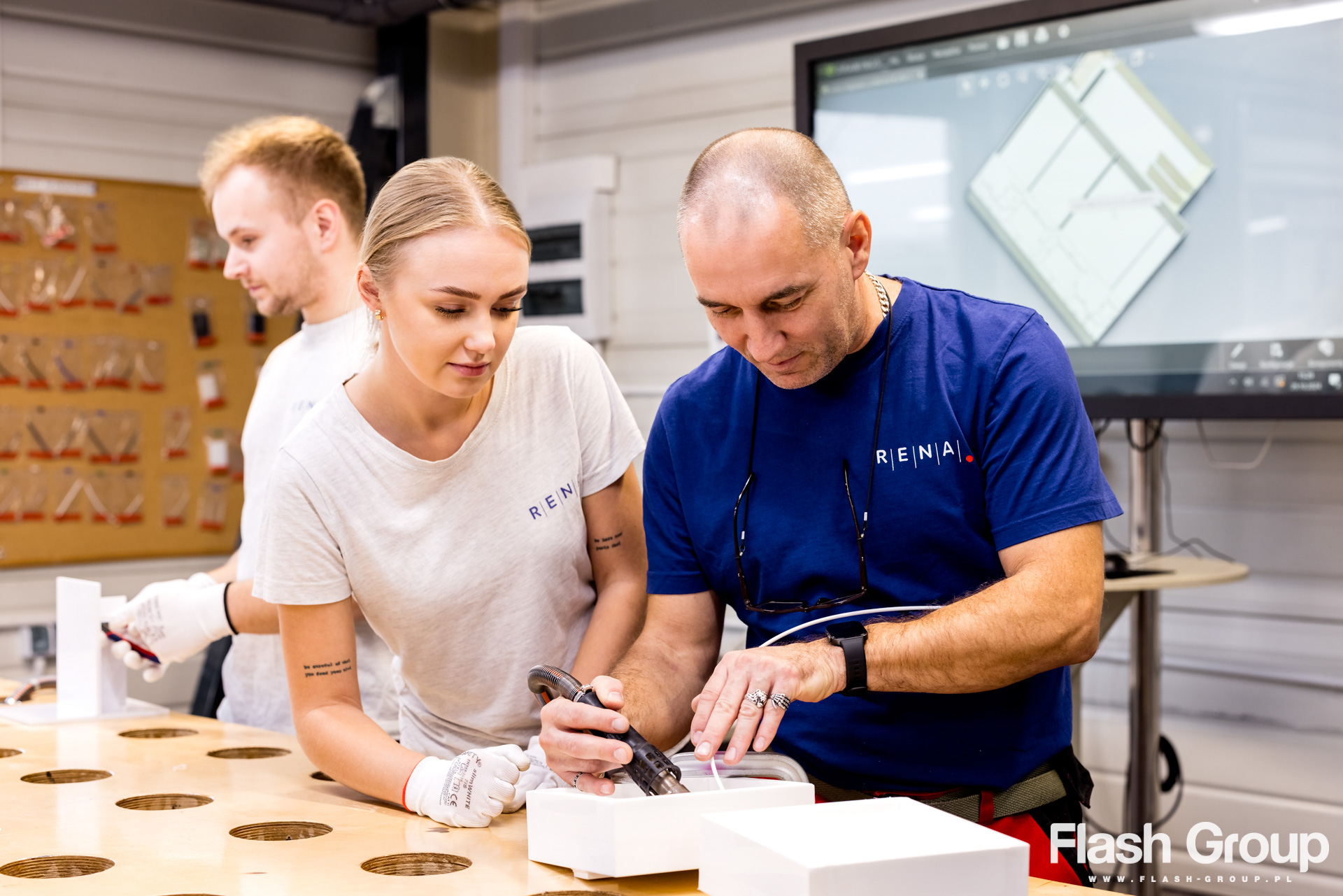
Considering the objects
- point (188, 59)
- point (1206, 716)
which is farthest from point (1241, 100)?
point (188, 59)

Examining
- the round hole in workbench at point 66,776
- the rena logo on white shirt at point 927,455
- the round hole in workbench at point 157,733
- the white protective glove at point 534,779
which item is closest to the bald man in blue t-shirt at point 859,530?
the rena logo on white shirt at point 927,455

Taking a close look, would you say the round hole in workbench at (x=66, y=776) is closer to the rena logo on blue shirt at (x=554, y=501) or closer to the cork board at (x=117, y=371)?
the rena logo on blue shirt at (x=554, y=501)

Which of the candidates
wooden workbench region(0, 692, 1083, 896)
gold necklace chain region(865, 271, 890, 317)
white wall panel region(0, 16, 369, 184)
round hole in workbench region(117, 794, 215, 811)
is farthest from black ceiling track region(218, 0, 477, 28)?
round hole in workbench region(117, 794, 215, 811)

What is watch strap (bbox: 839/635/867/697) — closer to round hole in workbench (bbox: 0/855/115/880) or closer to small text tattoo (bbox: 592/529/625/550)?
small text tattoo (bbox: 592/529/625/550)

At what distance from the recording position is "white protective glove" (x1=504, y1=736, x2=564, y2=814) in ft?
5.00

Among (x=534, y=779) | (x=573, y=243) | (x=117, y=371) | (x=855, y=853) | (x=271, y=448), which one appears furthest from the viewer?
(x=573, y=243)

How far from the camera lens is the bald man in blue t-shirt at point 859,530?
4.59 ft

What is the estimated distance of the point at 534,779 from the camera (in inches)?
61.6

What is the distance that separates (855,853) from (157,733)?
4.60ft

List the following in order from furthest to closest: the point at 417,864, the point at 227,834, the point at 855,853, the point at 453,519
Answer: the point at 453,519 → the point at 227,834 → the point at 417,864 → the point at 855,853

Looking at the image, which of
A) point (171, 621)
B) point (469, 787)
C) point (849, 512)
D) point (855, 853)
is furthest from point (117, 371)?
point (855, 853)

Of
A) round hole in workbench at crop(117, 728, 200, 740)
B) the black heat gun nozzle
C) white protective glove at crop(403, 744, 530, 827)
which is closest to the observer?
the black heat gun nozzle

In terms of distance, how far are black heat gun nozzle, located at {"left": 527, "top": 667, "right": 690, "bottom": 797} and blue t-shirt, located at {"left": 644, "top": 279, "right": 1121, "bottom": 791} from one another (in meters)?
0.31

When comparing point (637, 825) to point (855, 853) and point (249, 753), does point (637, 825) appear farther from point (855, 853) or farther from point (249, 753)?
point (249, 753)
